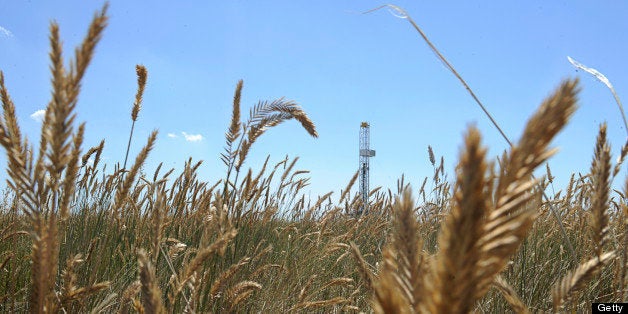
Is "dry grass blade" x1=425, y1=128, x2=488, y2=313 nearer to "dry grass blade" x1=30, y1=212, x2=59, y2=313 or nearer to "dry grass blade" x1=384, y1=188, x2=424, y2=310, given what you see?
"dry grass blade" x1=384, y1=188, x2=424, y2=310

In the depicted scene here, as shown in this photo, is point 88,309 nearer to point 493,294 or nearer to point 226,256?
point 226,256

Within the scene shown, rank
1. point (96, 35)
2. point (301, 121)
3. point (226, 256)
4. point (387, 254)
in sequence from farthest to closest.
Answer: point (301, 121)
point (226, 256)
point (96, 35)
point (387, 254)

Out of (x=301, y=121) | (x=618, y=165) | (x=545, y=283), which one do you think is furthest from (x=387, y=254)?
(x=545, y=283)

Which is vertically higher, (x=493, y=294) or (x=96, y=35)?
(x=96, y=35)

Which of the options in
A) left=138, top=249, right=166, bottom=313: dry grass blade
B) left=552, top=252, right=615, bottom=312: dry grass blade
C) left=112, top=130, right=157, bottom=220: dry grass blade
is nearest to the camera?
left=138, top=249, right=166, bottom=313: dry grass blade

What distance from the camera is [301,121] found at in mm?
3123

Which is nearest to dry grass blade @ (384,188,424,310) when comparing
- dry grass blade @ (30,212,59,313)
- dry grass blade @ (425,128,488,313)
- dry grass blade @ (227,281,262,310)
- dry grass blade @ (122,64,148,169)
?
dry grass blade @ (425,128,488,313)

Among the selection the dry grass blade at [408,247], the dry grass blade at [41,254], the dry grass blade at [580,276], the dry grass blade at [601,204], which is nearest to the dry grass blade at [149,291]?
the dry grass blade at [41,254]

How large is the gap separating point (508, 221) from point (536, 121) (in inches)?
3.9

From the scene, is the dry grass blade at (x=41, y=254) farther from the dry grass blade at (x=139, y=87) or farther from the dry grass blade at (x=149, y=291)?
the dry grass blade at (x=139, y=87)

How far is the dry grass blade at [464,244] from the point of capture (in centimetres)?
41

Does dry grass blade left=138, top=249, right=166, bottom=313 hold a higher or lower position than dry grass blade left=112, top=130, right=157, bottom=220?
lower

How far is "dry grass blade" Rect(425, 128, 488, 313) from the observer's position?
41 cm

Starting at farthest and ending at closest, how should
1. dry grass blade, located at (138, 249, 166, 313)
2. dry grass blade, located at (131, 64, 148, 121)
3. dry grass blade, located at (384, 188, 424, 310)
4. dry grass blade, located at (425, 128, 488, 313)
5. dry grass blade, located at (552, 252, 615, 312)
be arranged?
dry grass blade, located at (131, 64, 148, 121) → dry grass blade, located at (552, 252, 615, 312) → dry grass blade, located at (138, 249, 166, 313) → dry grass blade, located at (384, 188, 424, 310) → dry grass blade, located at (425, 128, 488, 313)
